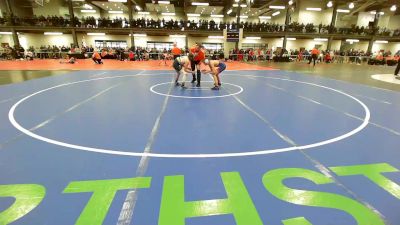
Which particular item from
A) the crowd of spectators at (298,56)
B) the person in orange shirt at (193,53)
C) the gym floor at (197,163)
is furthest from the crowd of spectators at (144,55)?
the gym floor at (197,163)

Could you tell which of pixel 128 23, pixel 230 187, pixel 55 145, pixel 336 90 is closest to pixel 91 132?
pixel 55 145

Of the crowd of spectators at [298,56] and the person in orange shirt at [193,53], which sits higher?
the person in orange shirt at [193,53]

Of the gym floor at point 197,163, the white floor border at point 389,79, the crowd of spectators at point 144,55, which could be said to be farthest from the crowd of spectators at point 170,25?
the gym floor at point 197,163

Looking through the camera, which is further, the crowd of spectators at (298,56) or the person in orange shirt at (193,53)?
the crowd of spectators at (298,56)

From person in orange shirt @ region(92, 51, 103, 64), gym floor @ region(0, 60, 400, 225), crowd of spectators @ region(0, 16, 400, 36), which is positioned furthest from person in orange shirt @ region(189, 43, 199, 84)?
crowd of spectators @ region(0, 16, 400, 36)

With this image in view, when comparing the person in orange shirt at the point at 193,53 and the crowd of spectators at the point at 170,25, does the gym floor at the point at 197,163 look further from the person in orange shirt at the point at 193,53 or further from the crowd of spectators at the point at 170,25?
the crowd of spectators at the point at 170,25

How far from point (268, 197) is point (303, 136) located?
7.25 ft

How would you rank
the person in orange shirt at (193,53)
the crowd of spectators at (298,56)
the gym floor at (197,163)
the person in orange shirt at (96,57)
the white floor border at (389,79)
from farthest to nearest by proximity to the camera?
the crowd of spectators at (298,56) → the person in orange shirt at (96,57) → the white floor border at (389,79) → the person in orange shirt at (193,53) → the gym floor at (197,163)

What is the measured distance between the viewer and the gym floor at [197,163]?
253 centimetres

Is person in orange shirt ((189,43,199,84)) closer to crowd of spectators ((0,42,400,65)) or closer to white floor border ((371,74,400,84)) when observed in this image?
white floor border ((371,74,400,84))

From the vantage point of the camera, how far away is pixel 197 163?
3.52m

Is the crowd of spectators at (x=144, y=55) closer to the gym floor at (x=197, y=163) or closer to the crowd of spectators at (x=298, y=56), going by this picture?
the crowd of spectators at (x=298, y=56)

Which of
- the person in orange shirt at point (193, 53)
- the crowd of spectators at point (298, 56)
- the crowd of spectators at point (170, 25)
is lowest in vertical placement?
the crowd of spectators at point (298, 56)

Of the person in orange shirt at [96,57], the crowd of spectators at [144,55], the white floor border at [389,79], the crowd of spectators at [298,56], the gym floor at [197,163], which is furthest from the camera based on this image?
the crowd of spectators at [298,56]
